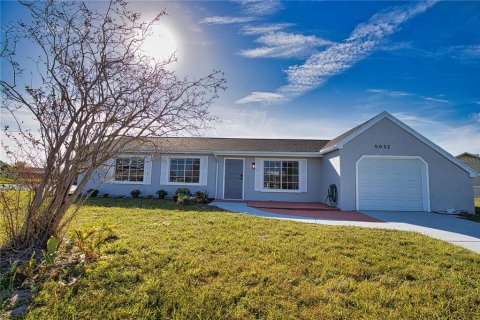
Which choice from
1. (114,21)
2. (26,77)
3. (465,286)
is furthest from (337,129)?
(26,77)

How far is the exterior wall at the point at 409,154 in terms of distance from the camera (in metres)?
10.2

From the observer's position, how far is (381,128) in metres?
10.5

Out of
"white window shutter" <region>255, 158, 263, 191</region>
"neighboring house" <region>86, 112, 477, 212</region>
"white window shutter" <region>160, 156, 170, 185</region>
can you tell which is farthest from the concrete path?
"white window shutter" <region>160, 156, 170, 185</region>

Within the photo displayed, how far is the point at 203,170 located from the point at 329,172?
6827mm

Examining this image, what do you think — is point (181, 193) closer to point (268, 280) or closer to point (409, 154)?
point (268, 280)

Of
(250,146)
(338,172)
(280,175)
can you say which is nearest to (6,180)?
(338,172)

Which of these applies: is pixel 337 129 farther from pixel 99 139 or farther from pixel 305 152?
pixel 99 139

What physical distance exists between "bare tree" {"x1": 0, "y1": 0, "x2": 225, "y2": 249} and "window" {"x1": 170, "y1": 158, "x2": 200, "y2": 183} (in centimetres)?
882

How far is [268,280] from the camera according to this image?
330 cm

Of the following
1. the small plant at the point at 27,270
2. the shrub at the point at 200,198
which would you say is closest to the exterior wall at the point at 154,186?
the shrub at the point at 200,198

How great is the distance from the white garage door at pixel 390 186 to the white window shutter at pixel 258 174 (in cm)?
492

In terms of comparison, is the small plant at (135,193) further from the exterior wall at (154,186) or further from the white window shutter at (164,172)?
the white window shutter at (164,172)

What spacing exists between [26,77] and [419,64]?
12.3 meters

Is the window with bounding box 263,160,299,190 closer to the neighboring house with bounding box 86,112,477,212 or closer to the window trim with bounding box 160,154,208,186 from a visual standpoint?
the neighboring house with bounding box 86,112,477,212
